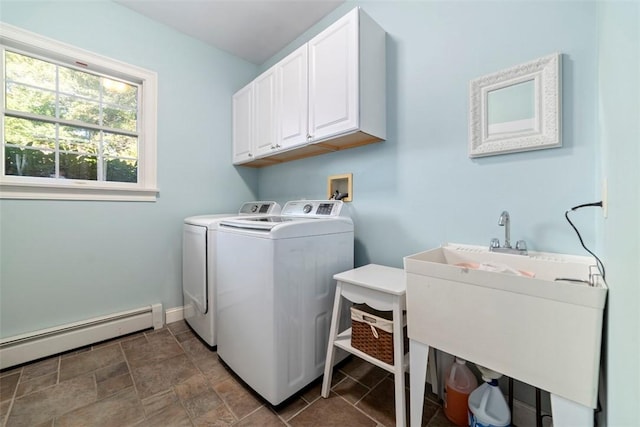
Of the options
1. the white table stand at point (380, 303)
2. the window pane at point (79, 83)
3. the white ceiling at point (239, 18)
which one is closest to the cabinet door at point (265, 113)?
the white ceiling at point (239, 18)

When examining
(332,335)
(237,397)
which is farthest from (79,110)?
(332,335)

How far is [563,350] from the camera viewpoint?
77 cm

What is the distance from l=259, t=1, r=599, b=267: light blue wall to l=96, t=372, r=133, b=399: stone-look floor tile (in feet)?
5.50

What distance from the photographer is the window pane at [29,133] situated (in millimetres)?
1745

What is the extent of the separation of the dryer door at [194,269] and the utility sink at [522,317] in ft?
4.94

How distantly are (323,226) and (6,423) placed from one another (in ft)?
6.07

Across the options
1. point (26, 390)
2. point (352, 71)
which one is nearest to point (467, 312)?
point (352, 71)

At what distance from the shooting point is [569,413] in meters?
0.78

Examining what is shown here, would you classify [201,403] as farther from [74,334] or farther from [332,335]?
[74,334]

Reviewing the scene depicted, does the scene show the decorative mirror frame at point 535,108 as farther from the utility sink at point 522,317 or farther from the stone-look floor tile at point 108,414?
the stone-look floor tile at point 108,414

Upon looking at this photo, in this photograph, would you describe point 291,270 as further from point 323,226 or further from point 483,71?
point 483,71

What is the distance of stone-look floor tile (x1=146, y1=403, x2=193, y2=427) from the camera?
1237mm

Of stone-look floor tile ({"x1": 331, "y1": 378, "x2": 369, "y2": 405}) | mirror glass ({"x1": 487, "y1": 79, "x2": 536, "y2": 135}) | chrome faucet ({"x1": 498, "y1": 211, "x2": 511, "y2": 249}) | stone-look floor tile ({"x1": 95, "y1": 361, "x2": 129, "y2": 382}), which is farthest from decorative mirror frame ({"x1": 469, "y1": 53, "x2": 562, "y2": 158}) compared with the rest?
stone-look floor tile ({"x1": 95, "y1": 361, "x2": 129, "y2": 382})

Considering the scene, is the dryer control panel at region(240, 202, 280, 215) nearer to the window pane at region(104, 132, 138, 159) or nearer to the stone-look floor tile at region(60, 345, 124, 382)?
the window pane at region(104, 132, 138, 159)
